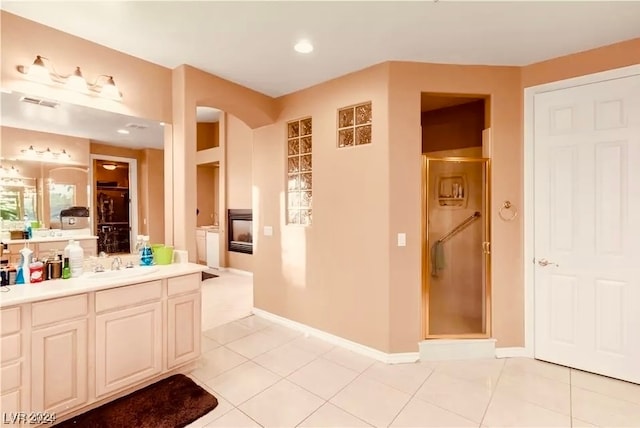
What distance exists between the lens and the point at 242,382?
2512mm

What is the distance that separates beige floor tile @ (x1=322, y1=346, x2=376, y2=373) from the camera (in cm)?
278

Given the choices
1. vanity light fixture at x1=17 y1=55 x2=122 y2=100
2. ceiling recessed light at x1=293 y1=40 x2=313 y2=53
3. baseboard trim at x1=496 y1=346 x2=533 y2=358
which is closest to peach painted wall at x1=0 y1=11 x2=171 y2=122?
vanity light fixture at x1=17 y1=55 x2=122 y2=100

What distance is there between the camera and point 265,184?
3924 mm

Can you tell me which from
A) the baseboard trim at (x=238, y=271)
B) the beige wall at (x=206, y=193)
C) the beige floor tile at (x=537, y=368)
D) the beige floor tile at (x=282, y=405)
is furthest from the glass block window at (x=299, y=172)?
the beige wall at (x=206, y=193)

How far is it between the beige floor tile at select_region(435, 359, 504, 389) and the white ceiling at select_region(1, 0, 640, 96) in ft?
9.13

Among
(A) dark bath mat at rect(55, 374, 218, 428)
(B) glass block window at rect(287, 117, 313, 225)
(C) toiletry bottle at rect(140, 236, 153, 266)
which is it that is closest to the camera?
(A) dark bath mat at rect(55, 374, 218, 428)

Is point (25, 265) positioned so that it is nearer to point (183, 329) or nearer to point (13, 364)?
point (13, 364)

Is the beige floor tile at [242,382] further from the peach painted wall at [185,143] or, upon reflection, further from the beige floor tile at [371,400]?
the peach painted wall at [185,143]

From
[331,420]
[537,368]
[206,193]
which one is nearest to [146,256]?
[331,420]

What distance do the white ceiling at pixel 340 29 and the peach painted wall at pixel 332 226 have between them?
50cm

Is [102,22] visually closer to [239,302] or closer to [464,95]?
[464,95]

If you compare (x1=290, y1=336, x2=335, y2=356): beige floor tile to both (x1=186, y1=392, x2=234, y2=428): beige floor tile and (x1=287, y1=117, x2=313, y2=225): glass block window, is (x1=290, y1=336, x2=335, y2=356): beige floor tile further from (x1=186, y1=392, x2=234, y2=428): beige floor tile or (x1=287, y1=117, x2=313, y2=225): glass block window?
(x1=287, y1=117, x2=313, y2=225): glass block window

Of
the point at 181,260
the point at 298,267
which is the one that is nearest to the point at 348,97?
the point at 298,267

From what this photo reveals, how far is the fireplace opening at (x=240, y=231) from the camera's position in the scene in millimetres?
6262
